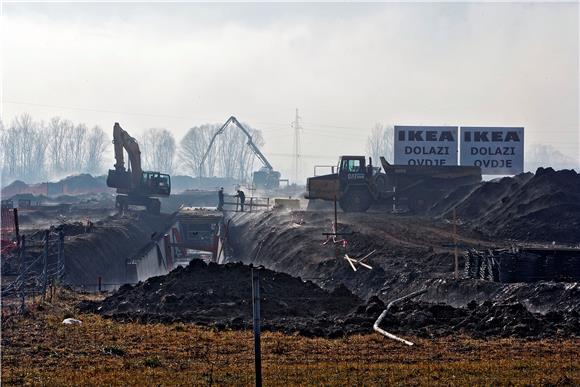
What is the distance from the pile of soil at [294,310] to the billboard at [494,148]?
37793mm

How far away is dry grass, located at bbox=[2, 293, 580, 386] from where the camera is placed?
574 inches

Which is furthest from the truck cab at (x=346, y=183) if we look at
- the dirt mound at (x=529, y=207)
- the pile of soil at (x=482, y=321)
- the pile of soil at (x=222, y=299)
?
the pile of soil at (x=482, y=321)

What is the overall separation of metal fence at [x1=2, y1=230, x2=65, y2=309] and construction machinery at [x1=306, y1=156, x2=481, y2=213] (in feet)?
72.9

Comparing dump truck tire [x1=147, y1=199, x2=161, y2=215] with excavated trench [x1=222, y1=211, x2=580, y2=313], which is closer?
excavated trench [x1=222, y1=211, x2=580, y2=313]

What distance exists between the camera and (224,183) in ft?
643

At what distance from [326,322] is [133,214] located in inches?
2209

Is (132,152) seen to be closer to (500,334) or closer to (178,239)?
(178,239)

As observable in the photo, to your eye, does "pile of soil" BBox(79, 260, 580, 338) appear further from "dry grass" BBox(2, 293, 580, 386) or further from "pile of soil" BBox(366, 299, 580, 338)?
"dry grass" BBox(2, 293, 580, 386)

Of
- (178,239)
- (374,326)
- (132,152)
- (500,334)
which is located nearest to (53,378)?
(374,326)

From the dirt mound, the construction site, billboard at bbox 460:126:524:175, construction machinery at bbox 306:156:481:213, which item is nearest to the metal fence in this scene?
the construction site

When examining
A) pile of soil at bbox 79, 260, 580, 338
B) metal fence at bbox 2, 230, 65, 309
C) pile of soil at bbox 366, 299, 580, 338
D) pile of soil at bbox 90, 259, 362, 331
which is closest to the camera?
pile of soil at bbox 366, 299, 580, 338

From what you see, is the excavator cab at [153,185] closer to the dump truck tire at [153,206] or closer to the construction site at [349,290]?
the dump truck tire at [153,206]

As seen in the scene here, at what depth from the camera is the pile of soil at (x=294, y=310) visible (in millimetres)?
20891

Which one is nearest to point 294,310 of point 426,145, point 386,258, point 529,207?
point 386,258
